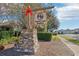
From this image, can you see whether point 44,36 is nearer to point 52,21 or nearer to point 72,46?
point 52,21

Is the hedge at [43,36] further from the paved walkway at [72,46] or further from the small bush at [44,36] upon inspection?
the paved walkway at [72,46]

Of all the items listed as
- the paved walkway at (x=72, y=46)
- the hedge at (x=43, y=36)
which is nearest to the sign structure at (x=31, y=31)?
the hedge at (x=43, y=36)

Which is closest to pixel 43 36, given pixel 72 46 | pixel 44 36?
pixel 44 36

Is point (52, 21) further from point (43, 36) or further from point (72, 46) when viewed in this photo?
point (72, 46)

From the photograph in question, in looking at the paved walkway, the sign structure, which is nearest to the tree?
the sign structure

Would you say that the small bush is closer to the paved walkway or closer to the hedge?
the hedge

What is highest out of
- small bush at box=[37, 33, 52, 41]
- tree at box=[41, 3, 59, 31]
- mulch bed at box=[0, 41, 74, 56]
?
tree at box=[41, 3, 59, 31]

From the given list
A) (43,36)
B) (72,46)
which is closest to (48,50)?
(43,36)

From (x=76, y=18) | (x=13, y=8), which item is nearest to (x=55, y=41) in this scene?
(x=76, y=18)

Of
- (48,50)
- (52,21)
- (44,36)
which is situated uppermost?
(52,21)

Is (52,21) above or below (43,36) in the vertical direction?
above

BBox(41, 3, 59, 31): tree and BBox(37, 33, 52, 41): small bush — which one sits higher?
BBox(41, 3, 59, 31): tree

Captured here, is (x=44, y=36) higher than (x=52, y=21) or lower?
lower

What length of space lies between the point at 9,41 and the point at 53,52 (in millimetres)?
670
